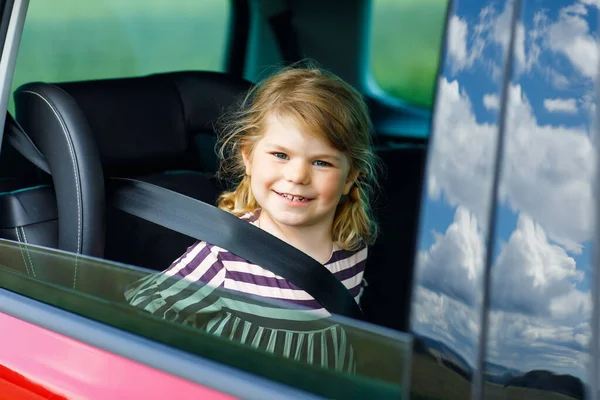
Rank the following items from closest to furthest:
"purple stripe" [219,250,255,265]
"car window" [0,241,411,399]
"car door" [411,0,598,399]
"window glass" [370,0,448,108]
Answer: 1. "car door" [411,0,598,399]
2. "car window" [0,241,411,399]
3. "purple stripe" [219,250,255,265]
4. "window glass" [370,0,448,108]

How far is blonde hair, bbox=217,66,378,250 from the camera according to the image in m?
1.62

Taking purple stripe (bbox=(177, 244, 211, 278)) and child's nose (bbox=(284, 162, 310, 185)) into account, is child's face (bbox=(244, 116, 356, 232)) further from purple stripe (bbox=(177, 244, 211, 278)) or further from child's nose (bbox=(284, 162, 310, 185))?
purple stripe (bbox=(177, 244, 211, 278))

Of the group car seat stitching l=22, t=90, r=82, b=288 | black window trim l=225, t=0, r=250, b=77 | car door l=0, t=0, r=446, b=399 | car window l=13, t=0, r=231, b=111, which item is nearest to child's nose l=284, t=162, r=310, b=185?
car door l=0, t=0, r=446, b=399

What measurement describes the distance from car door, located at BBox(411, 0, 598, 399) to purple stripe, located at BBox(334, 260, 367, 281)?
83 centimetres

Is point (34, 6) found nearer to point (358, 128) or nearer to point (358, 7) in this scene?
point (358, 128)

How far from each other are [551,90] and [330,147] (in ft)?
2.57

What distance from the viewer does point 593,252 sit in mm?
804

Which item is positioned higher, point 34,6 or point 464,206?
point 34,6

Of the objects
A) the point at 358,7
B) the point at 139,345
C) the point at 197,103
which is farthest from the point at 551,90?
the point at 358,7

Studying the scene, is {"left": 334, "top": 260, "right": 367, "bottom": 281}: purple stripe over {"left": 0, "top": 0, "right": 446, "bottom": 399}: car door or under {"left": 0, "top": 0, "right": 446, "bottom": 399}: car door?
over

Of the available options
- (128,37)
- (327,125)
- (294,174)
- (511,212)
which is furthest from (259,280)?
(128,37)

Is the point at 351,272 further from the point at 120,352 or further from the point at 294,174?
the point at 120,352

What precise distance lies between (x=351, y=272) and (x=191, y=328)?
661mm

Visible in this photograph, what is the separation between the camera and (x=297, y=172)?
1.58 metres
